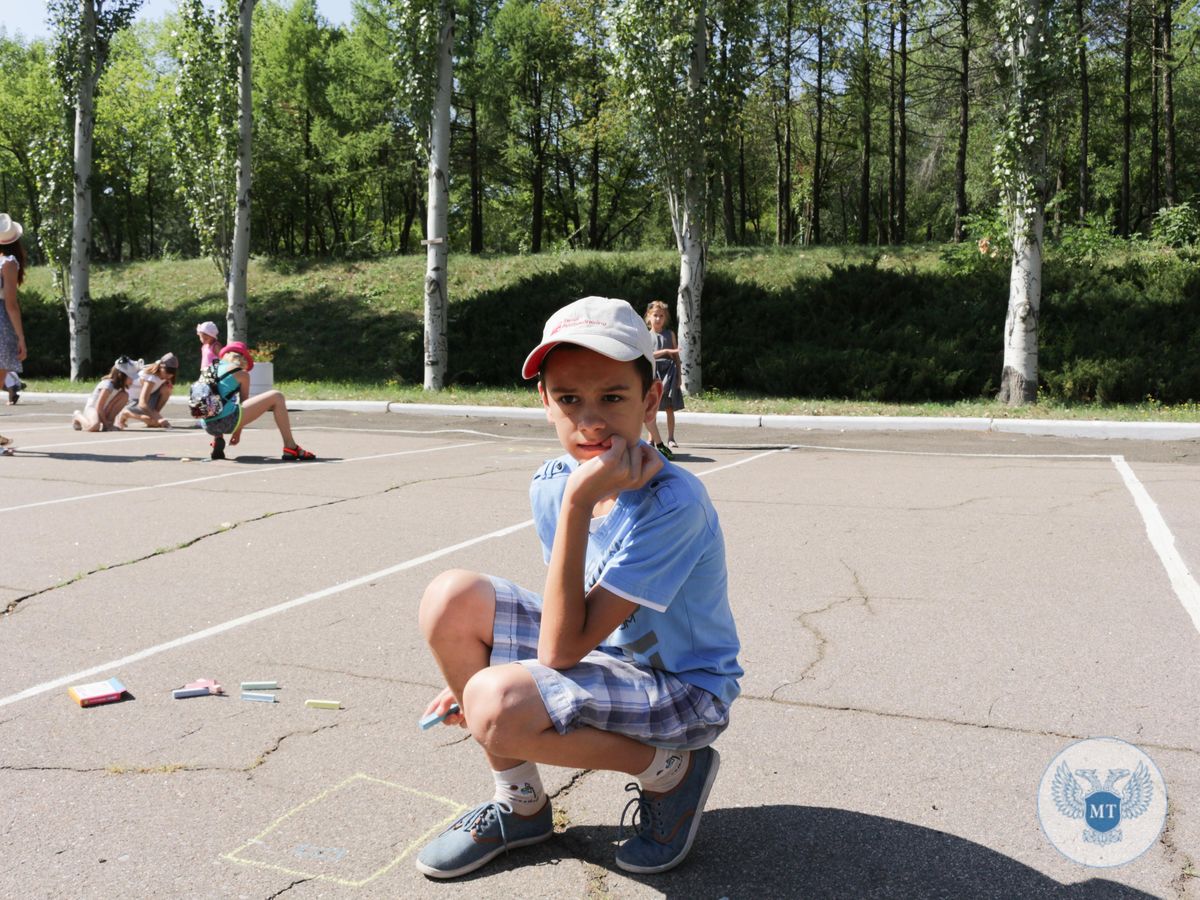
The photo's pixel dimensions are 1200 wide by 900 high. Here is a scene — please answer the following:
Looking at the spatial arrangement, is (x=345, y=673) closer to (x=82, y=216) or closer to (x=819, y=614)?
(x=819, y=614)

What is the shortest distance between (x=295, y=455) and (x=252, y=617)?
667 centimetres

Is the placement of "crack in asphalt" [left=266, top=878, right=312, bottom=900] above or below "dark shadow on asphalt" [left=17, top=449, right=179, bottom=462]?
below

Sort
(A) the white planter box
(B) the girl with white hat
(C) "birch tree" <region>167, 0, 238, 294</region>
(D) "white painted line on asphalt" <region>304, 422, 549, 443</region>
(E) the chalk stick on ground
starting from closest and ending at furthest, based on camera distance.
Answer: (E) the chalk stick on ground → (B) the girl with white hat → (D) "white painted line on asphalt" <region>304, 422, 549, 443</region> → (A) the white planter box → (C) "birch tree" <region>167, 0, 238, 294</region>

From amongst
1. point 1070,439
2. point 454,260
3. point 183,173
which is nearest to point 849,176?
point 454,260

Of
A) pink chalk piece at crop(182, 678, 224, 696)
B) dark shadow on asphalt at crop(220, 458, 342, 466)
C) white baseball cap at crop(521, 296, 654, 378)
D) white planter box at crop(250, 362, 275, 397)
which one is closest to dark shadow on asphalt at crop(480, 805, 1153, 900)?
white baseball cap at crop(521, 296, 654, 378)

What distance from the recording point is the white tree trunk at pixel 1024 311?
1669cm

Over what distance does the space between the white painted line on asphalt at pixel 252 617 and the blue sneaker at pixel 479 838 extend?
2.24 meters

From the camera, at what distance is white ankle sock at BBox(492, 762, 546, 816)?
116 inches

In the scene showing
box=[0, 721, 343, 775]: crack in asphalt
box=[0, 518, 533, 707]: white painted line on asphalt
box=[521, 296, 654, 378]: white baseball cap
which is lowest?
box=[0, 721, 343, 775]: crack in asphalt

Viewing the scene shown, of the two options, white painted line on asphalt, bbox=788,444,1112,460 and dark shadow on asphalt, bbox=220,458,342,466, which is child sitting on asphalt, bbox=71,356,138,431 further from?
white painted line on asphalt, bbox=788,444,1112,460

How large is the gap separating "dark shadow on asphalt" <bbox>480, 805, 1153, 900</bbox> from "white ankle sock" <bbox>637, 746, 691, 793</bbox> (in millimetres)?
241

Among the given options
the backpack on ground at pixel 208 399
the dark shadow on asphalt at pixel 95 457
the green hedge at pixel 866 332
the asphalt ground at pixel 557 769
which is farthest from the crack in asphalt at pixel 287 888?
the green hedge at pixel 866 332

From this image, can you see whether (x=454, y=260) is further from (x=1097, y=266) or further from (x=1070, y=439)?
(x=1070, y=439)

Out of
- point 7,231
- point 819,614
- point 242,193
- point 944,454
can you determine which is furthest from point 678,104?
point 819,614
